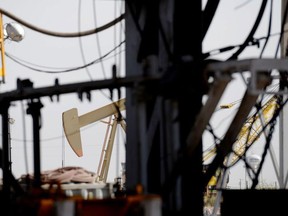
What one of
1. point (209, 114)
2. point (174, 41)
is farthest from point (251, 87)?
point (174, 41)

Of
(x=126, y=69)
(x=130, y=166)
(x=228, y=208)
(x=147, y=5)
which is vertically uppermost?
(x=147, y=5)

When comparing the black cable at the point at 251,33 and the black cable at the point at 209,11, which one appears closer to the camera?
the black cable at the point at 251,33

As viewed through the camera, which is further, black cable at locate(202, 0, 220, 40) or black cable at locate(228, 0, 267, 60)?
black cable at locate(202, 0, 220, 40)

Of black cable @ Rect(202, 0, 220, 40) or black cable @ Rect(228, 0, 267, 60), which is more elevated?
black cable @ Rect(202, 0, 220, 40)

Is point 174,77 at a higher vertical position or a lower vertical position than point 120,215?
higher

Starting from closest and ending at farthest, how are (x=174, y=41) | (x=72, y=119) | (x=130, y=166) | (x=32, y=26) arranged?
(x=174, y=41)
(x=130, y=166)
(x=32, y=26)
(x=72, y=119)

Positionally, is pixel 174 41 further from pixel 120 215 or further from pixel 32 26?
pixel 32 26

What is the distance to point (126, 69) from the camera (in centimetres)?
894

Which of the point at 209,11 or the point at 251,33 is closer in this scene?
the point at 251,33

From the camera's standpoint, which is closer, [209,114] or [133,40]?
[209,114]

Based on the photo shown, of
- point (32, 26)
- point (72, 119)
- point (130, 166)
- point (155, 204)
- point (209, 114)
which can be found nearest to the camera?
Answer: point (155, 204)

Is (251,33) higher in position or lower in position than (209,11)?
lower

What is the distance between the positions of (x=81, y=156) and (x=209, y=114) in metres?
22.6

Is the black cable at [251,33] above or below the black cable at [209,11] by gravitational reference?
below
